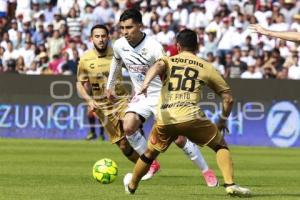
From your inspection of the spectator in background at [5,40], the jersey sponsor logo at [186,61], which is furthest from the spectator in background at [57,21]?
the jersey sponsor logo at [186,61]

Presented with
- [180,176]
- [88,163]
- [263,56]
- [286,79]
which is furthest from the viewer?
[263,56]

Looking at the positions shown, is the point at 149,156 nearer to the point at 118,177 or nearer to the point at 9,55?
the point at 118,177

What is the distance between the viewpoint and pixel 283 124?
26.4 metres

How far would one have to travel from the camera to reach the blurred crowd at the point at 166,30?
1134 inches

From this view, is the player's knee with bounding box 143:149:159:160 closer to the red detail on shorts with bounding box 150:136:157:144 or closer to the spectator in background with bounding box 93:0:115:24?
the red detail on shorts with bounding box 150:136:157:144

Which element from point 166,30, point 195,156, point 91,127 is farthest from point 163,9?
point 195,156

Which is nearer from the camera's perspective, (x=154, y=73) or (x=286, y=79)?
(x=154, y=73)

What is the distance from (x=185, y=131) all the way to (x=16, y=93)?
16592 mm

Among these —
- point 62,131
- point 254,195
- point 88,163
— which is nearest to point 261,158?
point 88,163

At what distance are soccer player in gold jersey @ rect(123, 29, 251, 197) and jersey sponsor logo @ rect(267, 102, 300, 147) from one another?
47.9ft

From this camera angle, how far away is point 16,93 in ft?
91.5

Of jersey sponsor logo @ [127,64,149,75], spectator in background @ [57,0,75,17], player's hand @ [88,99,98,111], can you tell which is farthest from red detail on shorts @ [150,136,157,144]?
spectator in background @ [57,0,75,17]

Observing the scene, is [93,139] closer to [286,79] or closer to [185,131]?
[286,79]

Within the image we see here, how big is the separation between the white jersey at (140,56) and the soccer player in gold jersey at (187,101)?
2.42 meters
